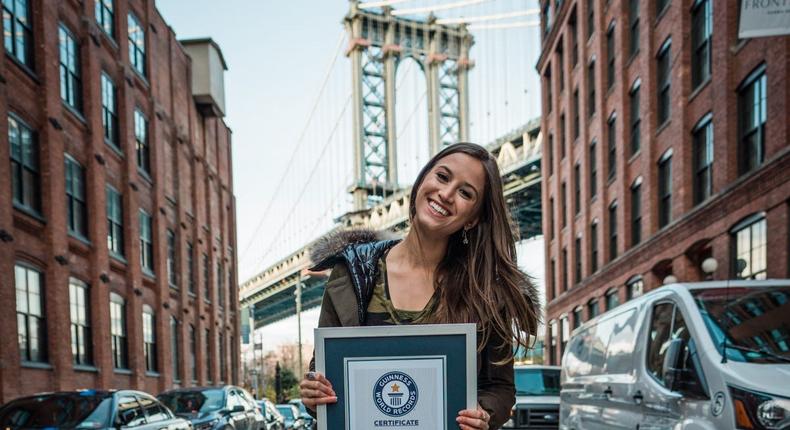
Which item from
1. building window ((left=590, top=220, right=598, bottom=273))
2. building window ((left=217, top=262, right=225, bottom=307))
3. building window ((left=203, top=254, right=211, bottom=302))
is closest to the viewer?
building window ((left=590, top=220, right=598, bottom=273))

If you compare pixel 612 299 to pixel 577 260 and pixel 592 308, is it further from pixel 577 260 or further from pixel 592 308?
pixel 577 260

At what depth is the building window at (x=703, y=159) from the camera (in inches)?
706

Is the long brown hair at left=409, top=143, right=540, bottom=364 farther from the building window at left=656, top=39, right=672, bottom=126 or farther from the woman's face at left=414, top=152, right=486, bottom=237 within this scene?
the building window at left=656, top=39, right=672, bottom=126

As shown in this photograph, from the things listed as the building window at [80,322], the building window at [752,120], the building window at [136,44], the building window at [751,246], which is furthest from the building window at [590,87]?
the building window at [80,322]

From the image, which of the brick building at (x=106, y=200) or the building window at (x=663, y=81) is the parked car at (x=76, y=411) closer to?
the brick building at (x=106, y=200)

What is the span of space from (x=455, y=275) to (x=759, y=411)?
2729 mm

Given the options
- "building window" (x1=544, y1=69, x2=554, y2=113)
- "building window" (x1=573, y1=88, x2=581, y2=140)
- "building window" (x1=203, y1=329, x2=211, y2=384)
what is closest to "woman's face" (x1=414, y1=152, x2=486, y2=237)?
"building window" (x1=573, y1=88, x2=581, y2=140)

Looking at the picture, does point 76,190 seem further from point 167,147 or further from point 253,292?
point 253,292

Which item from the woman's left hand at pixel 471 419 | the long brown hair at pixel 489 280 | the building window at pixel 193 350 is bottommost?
the building window at pixel 193 350

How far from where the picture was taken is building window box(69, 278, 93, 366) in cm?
1758

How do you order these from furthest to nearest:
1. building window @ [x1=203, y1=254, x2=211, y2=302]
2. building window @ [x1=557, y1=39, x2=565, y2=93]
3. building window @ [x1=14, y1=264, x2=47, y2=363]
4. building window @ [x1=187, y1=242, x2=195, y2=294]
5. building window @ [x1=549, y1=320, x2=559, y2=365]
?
building window @ [x1=549, y1=320, x2=559, y2=365]
building window @ [x1=557, y1=39, x2=565, y2=93]
building window @ [x1=203, y1=254, x2=211, y2=302]
building window @ [x1=187, y1=242, x2=195, y2=294]
building window @ [x1=14, y1=264, x2=47, y2=363]

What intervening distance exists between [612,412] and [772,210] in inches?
345

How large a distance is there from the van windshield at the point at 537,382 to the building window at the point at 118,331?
39.2 feet

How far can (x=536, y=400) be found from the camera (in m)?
12.6
